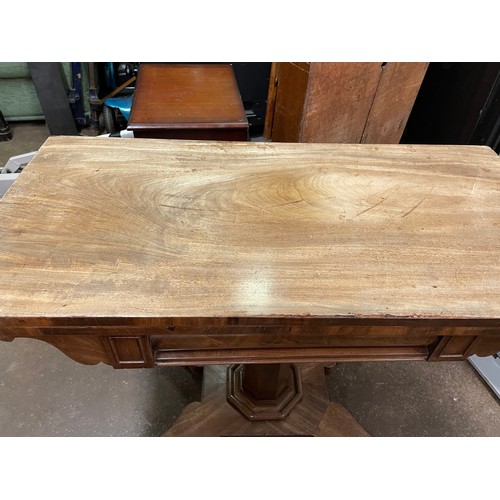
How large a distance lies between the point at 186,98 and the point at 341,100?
23.9 inches

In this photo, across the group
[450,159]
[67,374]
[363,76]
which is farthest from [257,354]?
[363,76]

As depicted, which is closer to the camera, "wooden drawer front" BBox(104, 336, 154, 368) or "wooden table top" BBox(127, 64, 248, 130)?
"wooden drawer front" BBox(104, 336, 154, 368)

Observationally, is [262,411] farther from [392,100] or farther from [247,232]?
[392,100]

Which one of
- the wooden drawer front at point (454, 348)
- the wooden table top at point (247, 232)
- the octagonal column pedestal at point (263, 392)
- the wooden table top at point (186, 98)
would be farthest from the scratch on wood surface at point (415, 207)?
the wooden table top at point (186, 98)

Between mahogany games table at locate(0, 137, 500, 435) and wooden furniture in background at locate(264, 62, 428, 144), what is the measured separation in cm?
54

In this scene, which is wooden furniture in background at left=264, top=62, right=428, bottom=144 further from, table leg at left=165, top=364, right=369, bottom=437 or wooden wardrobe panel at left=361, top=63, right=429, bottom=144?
table leg at left=165, top=364, right=369, bottom=437

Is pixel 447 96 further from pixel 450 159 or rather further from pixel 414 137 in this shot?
pixel 450 159

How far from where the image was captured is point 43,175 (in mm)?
817

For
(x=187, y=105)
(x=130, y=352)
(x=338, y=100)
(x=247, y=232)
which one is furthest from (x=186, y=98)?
(x=130, y=352)

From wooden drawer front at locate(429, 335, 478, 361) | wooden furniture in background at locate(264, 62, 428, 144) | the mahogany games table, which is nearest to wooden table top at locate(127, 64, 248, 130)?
wooden furniture in background at locate(264, 62, 428, 144)

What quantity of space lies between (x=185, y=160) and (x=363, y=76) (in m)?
0.94

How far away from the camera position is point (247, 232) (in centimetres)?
72

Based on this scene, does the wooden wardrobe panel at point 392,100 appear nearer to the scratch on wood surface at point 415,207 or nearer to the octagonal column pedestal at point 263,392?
the scratch on wood surface at point 415,207

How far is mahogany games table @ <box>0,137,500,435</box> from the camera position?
592 mm
